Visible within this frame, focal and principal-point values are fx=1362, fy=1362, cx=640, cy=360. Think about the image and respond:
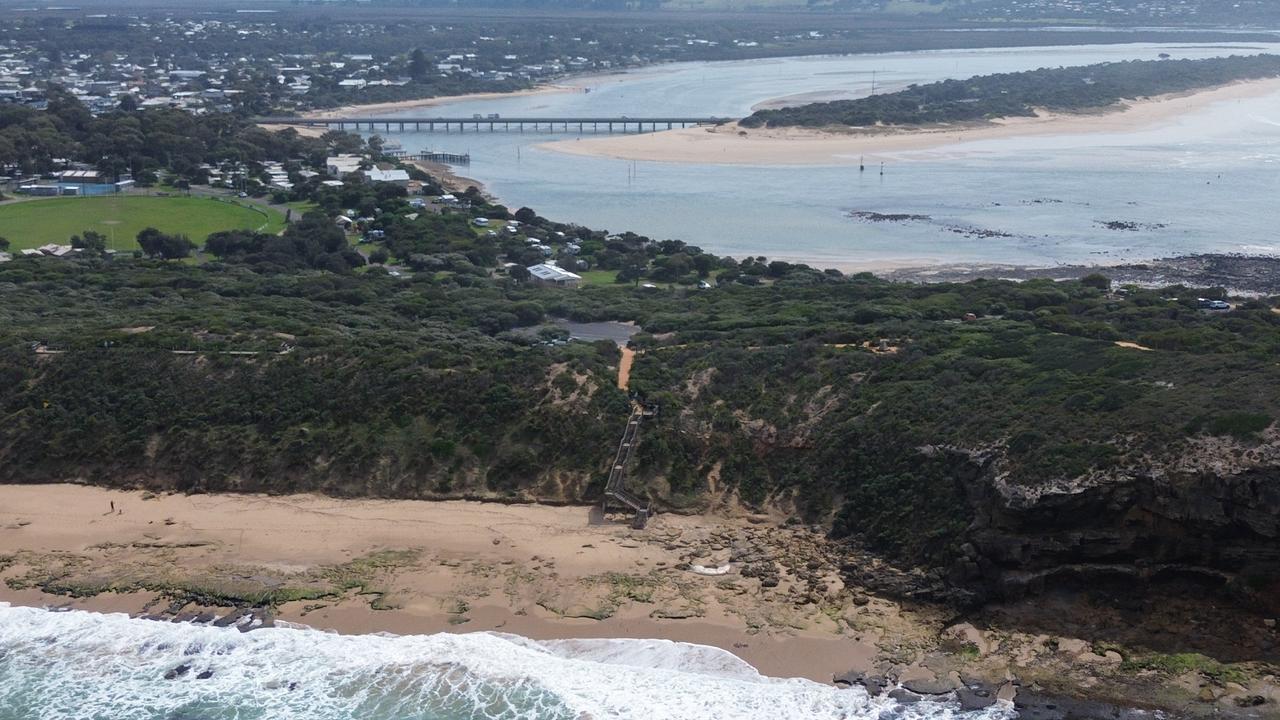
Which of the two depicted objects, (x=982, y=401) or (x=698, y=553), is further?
(x=982, y=401)

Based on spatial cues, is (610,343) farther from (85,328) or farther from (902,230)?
(902,230)

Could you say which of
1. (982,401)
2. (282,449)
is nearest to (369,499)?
(282,449)

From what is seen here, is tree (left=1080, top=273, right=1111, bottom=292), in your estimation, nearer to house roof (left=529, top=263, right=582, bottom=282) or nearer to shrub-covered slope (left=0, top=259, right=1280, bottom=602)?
shrub-covered slope (left=0, top=259, right=1280, bottom=602)

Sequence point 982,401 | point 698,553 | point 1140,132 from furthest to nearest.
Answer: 1. point 1140,132
2. point 982,401
3. point 698,553

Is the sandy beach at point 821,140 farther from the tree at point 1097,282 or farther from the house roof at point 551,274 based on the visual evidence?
the tree at point 1097,282

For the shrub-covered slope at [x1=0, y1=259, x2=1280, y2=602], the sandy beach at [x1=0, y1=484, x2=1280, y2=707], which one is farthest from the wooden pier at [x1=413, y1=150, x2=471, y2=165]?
the sandy beach at [x1=0, y1=484, x2=1280, y2=707]

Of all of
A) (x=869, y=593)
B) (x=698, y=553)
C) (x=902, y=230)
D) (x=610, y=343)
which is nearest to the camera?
(x=869, y=593)
